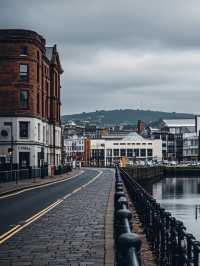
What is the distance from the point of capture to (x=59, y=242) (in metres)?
16.0

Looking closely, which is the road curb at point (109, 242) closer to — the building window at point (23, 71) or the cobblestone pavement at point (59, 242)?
the cobblestone pavement at point (59, 242)

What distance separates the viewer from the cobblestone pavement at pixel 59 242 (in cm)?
1325

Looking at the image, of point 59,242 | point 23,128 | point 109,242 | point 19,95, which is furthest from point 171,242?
point 19,95

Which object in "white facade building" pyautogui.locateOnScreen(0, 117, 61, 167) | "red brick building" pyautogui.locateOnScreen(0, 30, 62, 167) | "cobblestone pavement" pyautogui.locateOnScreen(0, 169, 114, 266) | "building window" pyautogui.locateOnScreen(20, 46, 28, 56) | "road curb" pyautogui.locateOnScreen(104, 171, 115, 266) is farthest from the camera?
"building window" pyautogui.locateOnScreen(20, 46, 28, 56)

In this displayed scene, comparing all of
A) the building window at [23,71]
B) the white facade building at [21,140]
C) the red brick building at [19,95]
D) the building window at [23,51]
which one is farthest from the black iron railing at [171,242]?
the building window at [23,51]

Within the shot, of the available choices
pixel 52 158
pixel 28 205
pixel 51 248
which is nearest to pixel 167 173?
pixel 52 158

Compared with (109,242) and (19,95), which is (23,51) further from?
(109,242)

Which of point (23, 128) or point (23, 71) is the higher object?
point (23, 71)

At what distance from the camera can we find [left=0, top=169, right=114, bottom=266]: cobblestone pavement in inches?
522

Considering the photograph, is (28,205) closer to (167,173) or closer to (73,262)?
(73,262)

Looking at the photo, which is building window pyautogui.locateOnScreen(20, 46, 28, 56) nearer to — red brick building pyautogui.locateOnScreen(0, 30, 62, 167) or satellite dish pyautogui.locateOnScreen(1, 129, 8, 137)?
red brick building pyautogui.locateOnScreen(0, 30, 62, 167)

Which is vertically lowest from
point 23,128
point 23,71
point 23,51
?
point 23,128

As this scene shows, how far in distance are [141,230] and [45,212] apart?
589 centimetres

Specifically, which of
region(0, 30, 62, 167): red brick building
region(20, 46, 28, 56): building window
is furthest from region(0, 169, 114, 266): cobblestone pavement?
region(20, 46, 28, 56): building window
